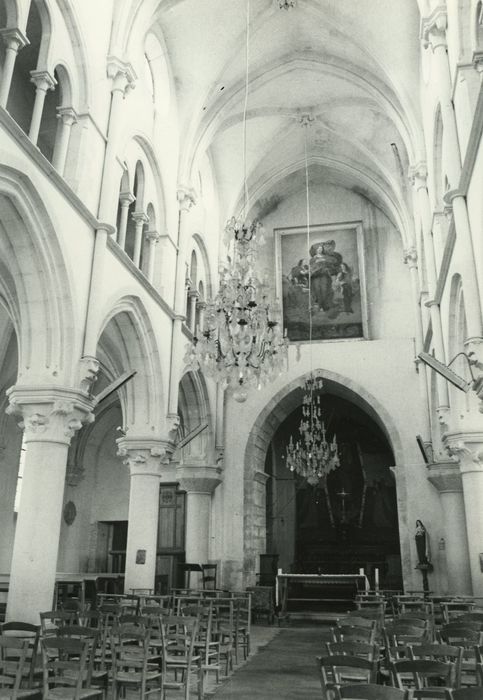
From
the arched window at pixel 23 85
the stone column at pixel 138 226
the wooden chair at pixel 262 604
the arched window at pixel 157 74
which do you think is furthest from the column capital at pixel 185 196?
the wooden chair at pixel 262 604

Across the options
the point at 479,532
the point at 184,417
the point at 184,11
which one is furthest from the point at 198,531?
the point at 184,11

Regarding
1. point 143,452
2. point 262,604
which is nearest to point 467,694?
point 143,452

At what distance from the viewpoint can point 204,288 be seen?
731 inches

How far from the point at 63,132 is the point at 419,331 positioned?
36.7ft

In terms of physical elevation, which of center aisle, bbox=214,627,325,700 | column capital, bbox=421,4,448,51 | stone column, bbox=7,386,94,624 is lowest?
center aisle, bbox=214,627,325,700

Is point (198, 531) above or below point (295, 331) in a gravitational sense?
below

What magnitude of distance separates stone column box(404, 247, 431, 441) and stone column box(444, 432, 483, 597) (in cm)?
539

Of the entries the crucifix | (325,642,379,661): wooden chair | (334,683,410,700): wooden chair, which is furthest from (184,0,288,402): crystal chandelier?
the crucifix

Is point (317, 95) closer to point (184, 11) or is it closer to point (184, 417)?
point (184, 11)

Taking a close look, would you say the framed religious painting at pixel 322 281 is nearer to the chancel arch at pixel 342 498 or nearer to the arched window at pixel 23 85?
the chancel arch at pixel 342 498

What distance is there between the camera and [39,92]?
9641 millimetres

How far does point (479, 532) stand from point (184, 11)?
13028mm

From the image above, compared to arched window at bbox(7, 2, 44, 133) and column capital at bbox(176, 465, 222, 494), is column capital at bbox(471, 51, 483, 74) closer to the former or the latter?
arched window at bbox(7, 2, 44, 133)

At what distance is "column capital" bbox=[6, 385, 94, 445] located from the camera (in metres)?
9.47
